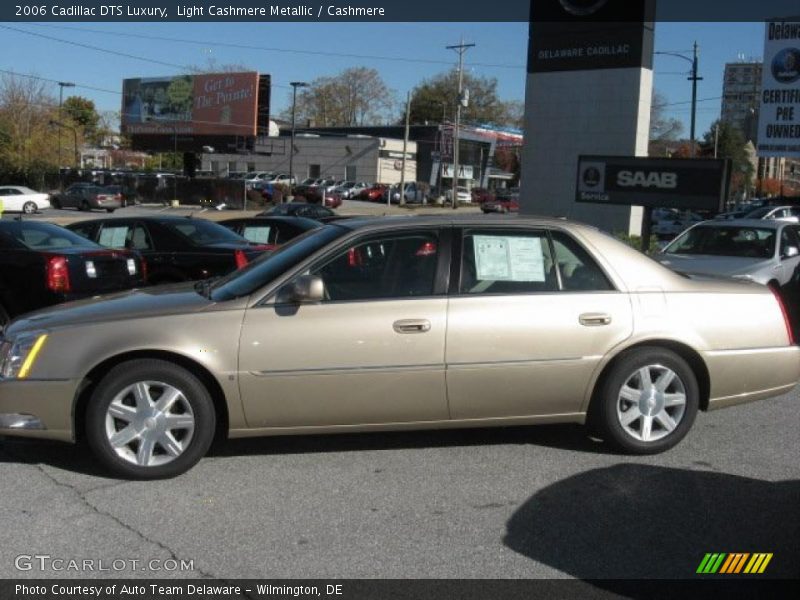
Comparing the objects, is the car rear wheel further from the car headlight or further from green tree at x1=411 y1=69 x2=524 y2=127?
green tree at x1=411 y1=69 x2=524 y2=127

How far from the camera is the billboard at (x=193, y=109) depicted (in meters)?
69.9

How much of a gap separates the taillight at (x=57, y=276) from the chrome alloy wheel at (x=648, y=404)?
5.90 meters

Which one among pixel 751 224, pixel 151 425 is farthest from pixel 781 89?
pixel 151 425

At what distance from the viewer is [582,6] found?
69.8 feet

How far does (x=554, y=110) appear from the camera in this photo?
2295cm

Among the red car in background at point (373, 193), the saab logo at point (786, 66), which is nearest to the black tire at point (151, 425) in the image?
the saab logo at point (786, 66)

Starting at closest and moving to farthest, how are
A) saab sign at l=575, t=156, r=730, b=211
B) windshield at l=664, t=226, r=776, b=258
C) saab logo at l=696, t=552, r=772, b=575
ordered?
saab logo at l=696, t=552, r=772, b=575 < windshield at l=664, t=226, r=776, b=258 < saab sign at l=575, t=156, r=730, b=211

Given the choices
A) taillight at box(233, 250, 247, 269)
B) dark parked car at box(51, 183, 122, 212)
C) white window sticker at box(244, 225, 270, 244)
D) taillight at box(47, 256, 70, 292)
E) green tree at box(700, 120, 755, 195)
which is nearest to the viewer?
taillight at box(47, 256, 70, 292)

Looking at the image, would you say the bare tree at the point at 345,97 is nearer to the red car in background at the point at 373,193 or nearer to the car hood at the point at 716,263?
the red car in background at the point at 373,193

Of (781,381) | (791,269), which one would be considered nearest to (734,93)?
(791,269)

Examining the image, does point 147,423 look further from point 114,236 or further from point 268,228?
point 268,228

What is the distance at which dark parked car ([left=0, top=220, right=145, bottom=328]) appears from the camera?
863cm

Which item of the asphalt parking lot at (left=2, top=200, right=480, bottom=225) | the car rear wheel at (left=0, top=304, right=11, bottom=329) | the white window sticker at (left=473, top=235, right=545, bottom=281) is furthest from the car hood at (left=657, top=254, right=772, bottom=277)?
the asphalt parking lot at (left=2, top=200, right=480, bottom=225)

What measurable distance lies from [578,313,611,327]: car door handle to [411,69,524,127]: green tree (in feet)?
343
